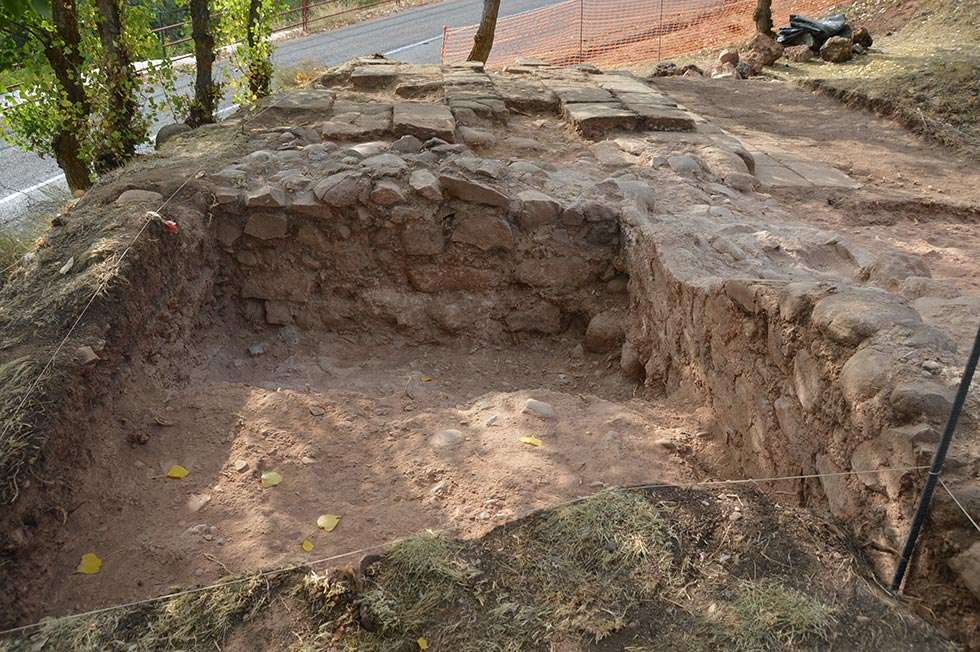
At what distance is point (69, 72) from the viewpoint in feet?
19.2

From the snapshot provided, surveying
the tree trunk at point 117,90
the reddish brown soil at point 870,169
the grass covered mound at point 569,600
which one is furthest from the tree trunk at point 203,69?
the grass covered mound at point 569,600

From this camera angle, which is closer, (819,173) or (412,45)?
(819,173)

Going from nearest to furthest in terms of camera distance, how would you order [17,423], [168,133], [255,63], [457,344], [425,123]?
[17,423]
[457,344]
[425,123]
[168,133]
[255,63]

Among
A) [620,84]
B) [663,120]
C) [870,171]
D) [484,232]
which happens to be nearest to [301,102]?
[484,232]

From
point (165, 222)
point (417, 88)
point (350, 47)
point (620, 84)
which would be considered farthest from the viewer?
point (350, 47)

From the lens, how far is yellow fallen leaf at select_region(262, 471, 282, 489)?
8.83ft

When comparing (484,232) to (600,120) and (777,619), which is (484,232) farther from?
(777,619)

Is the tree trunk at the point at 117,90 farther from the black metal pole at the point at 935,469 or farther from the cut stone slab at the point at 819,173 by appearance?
the black metal pole at the point at 935,469

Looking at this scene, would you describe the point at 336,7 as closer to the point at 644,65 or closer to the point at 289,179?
the point at 644,65

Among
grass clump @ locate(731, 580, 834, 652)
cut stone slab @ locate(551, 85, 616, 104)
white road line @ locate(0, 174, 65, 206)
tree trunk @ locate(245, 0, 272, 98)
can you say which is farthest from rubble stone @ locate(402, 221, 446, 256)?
white road line @ locate(0, 174, 65, 206)

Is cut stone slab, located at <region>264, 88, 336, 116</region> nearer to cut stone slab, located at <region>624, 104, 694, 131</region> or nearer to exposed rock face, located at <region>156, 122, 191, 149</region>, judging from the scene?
exposed rock face, located at <region>156, 122, 191, 149</region>

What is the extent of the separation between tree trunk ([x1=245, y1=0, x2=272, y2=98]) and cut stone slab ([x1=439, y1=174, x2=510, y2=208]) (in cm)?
389

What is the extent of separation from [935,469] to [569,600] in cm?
94

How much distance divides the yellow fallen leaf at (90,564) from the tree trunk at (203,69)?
5.00m
